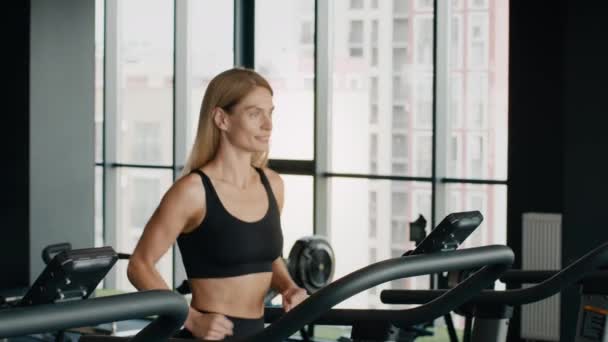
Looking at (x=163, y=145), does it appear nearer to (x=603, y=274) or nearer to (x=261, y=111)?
(x=261, y=111)

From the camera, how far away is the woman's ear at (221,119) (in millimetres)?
2711

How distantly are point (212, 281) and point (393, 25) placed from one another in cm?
430

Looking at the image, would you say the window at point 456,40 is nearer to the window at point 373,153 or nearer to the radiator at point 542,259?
the window at point 373,153

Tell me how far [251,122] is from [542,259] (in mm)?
3420

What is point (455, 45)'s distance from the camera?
6383mm

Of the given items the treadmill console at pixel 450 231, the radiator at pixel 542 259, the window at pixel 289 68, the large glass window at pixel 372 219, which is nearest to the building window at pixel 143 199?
the window at pixel 289 68

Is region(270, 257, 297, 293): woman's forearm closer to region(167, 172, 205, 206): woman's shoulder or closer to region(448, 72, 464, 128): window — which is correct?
region(167, 172, 205, 206): woman's shoulder

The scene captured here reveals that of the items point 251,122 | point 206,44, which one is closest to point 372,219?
point 206,44

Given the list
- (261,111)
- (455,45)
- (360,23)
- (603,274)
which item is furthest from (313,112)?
(603,274)

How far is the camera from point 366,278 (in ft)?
5.32

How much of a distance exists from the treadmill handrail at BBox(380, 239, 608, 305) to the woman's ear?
2.28 ft

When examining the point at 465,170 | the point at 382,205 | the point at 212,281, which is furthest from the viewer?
the point at 382,205

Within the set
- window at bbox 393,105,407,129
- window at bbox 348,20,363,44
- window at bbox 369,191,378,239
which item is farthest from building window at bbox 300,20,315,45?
window at bbox 369,191,378,239

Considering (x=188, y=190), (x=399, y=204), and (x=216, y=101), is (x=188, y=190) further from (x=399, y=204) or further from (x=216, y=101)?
(x=399, y=204)
